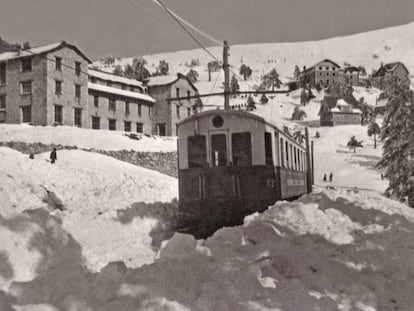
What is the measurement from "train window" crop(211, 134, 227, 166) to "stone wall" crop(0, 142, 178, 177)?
70.2 ft

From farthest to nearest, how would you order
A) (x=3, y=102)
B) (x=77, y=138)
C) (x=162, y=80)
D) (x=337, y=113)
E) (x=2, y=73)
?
(x=337, y=113)
(x=162, y=80)
(x=2, y=73)
(x=3, y=102)
(x=77, y=138)

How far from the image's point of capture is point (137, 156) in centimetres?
3278

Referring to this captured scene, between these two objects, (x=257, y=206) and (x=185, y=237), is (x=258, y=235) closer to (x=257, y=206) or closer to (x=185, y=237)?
(x=185, y=237)

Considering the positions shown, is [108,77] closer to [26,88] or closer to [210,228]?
[26,88]

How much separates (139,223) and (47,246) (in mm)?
4813

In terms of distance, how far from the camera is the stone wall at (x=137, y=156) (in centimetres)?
2887

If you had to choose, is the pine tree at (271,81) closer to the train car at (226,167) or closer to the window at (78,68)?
the window at (78,68)

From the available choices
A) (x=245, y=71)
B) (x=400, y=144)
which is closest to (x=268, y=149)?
(x=400, y=144)

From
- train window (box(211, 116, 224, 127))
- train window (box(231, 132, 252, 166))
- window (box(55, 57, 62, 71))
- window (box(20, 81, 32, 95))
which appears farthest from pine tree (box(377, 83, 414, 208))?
window (box(20, 81, 32, 95))

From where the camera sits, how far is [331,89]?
10044 cm

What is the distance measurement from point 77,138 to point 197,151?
75.0 ft

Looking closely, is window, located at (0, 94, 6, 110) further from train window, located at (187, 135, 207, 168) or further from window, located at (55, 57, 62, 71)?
train window, located at (187, 135, 207, 168)

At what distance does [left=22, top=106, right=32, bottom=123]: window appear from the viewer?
113 feet

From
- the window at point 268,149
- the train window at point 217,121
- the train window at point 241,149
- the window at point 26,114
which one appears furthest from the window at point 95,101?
the window at point 268,149
